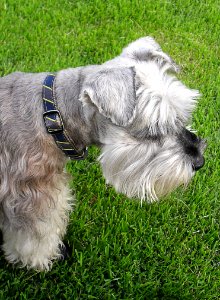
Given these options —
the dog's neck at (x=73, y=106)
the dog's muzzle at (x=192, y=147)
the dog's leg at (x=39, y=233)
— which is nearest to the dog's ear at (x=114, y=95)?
the dog's neck at (x=73, y=106)

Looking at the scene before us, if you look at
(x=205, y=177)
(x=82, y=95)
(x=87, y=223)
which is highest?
(x=82, y=95)

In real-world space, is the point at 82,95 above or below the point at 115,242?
above

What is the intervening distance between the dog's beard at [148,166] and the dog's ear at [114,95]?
0.27 m

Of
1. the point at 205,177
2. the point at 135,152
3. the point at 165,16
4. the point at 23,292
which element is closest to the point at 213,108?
the point at 205,177

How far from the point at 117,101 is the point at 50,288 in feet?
5.82

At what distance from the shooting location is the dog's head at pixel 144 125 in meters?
2.77

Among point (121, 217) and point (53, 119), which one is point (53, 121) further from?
point (121, 217)

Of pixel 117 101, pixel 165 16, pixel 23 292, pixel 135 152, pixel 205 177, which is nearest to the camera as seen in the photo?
pixel 117 101

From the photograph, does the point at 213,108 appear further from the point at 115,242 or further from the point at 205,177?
the point at 115,242

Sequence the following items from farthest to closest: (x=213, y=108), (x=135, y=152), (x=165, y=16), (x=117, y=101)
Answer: (x=165, y=16), (x=213, y=108), (x=135, y=152), (x=117, y=101)

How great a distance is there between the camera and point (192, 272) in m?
3.84

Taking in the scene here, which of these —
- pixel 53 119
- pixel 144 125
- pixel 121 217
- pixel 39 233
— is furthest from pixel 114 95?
pixel 121 217

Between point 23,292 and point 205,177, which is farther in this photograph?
point 205,177

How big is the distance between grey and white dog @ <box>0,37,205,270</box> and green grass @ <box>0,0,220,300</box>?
0.72m
